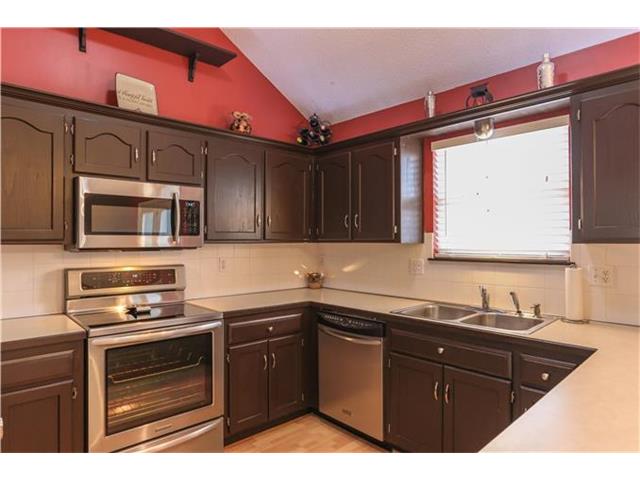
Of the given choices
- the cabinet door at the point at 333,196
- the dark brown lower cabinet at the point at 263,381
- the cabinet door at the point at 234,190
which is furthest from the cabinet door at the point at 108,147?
the cabinet door at the point at 333,196

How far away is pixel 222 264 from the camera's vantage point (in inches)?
125

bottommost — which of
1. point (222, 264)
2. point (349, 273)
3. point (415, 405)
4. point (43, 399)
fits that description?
point (415, 405)

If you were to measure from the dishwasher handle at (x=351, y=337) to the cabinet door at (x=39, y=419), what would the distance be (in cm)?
157

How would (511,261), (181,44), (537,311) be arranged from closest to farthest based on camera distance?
(537,311) → (511,261) → (181,44)

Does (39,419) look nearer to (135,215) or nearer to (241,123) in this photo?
(135,215)

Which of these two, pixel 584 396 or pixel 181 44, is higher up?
pixel 181 44

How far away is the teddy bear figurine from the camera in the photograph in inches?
122

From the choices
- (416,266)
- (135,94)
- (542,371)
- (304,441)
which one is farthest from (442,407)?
(135,94)

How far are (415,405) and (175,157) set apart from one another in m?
2.21

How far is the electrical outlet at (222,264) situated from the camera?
3.17m

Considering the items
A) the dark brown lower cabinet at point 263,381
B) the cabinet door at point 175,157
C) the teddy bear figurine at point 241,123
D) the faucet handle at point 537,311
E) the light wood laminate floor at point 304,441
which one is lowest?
the light wood laminate floor at point 304,441

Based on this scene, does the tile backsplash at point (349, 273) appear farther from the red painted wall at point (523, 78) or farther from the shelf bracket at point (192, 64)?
the shelf bracket at point (192, 64)

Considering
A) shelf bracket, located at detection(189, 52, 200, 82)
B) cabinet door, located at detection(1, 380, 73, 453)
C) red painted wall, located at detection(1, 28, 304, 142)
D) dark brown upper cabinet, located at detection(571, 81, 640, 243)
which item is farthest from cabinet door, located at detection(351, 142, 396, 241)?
cabinet door, located at detection(1, 380, 73, 453)

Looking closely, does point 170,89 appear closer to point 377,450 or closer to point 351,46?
point 351,46
